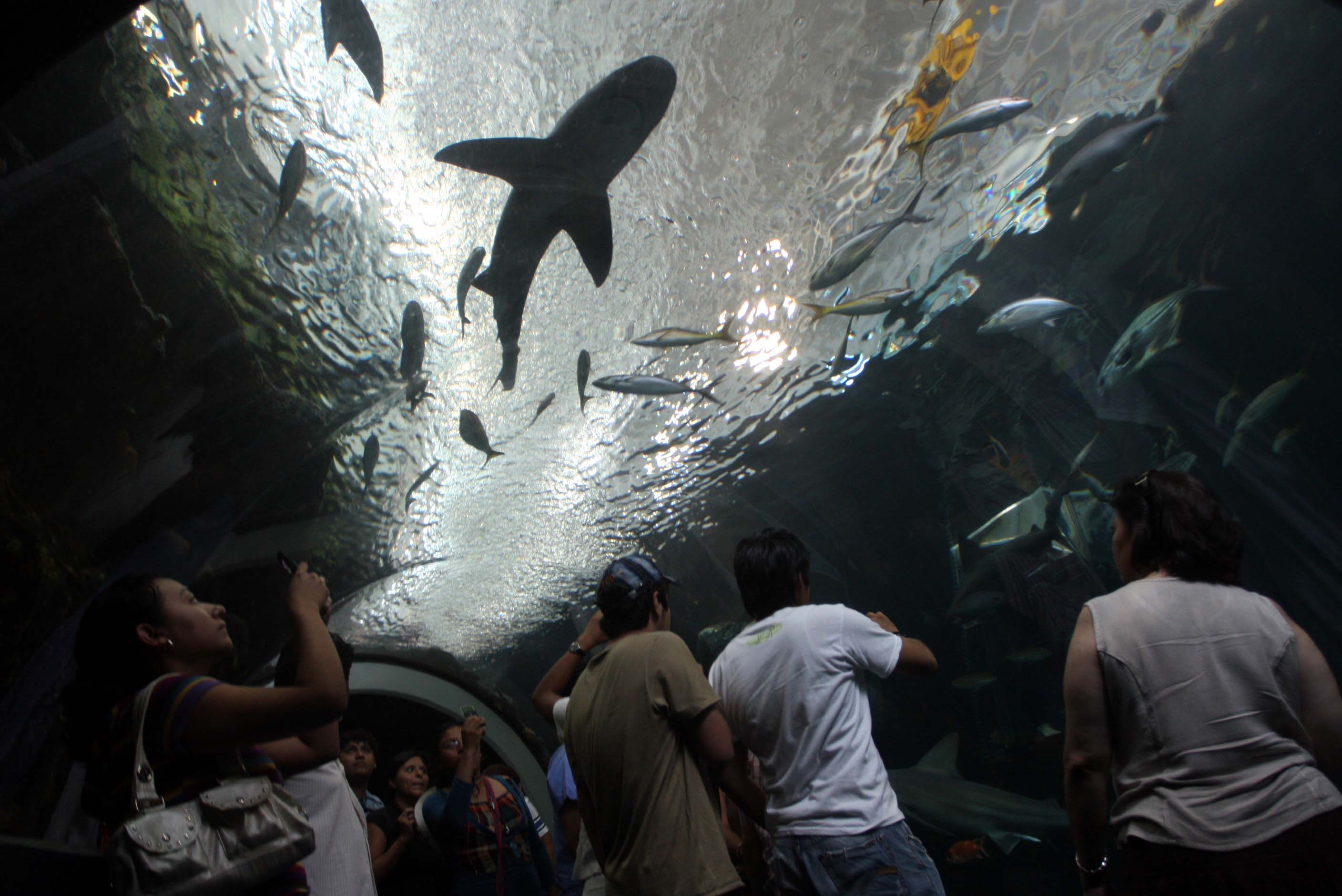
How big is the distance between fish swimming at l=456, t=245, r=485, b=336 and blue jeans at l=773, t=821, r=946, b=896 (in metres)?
4.52

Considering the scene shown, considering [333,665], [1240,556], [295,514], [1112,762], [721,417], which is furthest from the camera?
[721,417]

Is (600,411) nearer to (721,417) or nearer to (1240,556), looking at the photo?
(721,417)

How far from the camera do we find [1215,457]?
11422 millimetres

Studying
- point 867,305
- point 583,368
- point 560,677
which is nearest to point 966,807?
point 867,305

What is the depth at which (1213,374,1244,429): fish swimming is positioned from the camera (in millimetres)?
11156

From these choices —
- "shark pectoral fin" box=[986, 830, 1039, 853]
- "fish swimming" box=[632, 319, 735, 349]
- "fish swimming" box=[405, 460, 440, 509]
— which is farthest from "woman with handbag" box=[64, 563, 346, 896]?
"shark pectoral fin" box=[986, 830, 1039, 853]

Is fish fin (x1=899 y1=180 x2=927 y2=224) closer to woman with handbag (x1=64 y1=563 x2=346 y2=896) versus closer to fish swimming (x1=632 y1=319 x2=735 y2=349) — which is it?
fish swimming (x1=632 y1=319 x2=735 y2=349)

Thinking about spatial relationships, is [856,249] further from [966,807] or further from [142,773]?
[966,807]

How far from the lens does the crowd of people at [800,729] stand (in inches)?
52.4

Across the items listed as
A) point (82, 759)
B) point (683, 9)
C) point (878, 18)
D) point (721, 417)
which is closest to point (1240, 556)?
point (82, 759)

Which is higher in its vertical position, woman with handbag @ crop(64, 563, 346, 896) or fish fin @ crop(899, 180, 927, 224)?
fish fin @ crop(899, 180, 927, 224)

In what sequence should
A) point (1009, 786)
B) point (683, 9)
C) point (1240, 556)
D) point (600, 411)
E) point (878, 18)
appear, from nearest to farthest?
1. point (1240, 556)
2. point (683, 9)
3. point (878, 18)
4. point (600, 411)
5. point (1009, 786)

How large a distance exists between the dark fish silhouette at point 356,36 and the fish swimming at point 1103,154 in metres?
6.46

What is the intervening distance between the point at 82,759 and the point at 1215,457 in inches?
599
